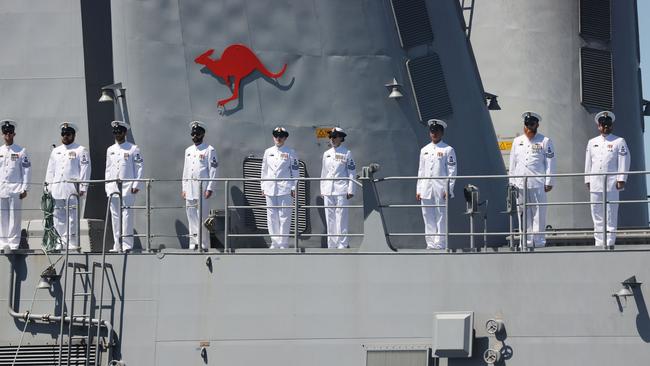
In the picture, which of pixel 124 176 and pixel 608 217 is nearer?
pixel 608 217

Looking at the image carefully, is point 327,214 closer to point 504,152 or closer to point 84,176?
point 84,176

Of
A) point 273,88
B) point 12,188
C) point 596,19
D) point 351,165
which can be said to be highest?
point 596,19

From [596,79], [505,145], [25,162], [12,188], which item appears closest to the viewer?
[12,188]

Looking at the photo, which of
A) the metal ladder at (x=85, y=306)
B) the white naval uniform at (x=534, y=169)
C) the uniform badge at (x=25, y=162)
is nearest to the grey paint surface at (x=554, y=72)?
the white naval uniform at (x=534, y=169)

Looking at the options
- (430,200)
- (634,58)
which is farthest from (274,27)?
(634,58)

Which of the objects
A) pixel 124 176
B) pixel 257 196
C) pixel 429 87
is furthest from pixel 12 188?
pixel 429 87

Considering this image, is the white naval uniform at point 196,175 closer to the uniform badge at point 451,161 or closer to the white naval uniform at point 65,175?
the white naval uniform at point 65,175

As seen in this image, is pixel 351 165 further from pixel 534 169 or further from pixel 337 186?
pixel 534 169

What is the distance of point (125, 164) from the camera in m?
16.0

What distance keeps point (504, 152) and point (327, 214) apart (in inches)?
346

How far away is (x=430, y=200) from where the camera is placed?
15.6 meters

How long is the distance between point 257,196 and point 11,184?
3.16 m

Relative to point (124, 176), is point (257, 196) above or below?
below

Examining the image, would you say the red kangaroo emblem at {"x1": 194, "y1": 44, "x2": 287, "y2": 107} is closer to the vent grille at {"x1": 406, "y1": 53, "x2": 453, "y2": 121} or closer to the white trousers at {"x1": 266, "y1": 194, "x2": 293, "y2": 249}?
the white trousers at {"x1": 266, "y1": 194, "x2": 293, "y2": 249}
